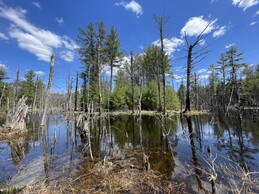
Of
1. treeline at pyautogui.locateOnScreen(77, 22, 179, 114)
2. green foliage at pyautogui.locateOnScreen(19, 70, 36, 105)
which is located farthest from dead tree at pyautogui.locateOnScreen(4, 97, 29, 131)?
green foliage at pyautogui.locateOnScreen(19, 70, 36, 105)

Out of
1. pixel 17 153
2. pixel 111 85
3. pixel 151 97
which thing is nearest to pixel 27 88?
pixel 111 85

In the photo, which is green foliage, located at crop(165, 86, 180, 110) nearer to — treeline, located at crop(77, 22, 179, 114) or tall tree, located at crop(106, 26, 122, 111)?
treeline, located at crop(77, 22, 179, 114)

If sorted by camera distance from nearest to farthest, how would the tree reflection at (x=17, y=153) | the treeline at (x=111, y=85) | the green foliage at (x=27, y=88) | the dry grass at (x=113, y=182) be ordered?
the dry grass at (x=113, y=182) → the tree reflection at (x=17, y=153) → the treeline at (x=111, y=85) → the green foliage at (x=27, y=88)

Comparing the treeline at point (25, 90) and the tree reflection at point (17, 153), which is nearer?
the tree reflection at point (17, 153)

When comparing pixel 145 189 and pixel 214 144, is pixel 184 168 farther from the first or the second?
pixel 214 144

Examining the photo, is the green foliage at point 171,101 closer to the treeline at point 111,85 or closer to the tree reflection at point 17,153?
the treeline at point 111,85

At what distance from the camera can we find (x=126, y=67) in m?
35.2

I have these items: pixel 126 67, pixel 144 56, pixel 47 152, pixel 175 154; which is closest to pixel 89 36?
pixel 126 67

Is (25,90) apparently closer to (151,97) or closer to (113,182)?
(151,97)

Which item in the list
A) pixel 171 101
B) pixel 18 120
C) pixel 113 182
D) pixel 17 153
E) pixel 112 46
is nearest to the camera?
pixel 113 182

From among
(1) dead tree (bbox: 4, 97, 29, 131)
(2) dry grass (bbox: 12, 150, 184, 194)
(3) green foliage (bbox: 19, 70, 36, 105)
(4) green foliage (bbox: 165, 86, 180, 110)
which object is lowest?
(2) dry grass (bbox: 12, 150, 184, 194)

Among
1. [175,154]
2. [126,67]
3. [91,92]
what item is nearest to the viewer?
[175,154]

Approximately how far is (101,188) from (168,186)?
1546 millimetres

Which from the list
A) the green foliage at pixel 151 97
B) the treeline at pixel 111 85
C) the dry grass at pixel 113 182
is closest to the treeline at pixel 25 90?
the treeline at pixel 111 85
